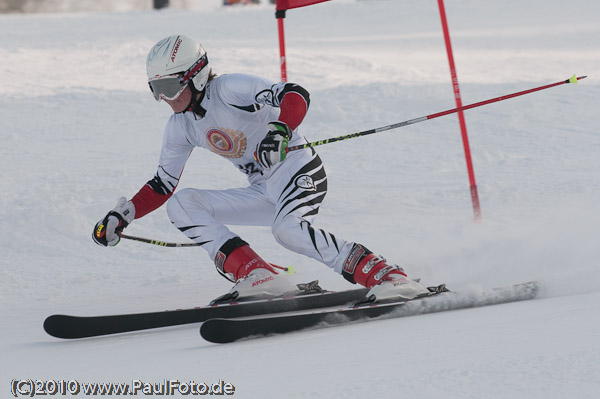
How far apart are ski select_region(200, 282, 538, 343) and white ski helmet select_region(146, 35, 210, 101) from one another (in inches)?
46.1

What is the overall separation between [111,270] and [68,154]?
338 cm

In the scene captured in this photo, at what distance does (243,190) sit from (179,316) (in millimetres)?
878

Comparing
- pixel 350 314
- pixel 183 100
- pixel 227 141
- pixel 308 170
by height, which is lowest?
pixel 350 314

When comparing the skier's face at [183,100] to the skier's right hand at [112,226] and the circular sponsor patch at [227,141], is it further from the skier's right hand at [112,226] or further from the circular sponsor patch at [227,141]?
the skier's right hand at [112,226]

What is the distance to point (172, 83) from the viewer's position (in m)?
4.16

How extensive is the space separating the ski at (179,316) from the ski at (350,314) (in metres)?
0.31

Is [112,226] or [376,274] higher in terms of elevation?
[112,226]

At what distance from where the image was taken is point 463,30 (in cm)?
1513

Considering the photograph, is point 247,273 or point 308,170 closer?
point 247,273

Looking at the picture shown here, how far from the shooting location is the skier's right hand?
4402 millimetres

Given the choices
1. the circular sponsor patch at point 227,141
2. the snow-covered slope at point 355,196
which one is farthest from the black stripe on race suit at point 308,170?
the snow-covered slope at point 355,196

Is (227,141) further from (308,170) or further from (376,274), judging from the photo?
(376,274)

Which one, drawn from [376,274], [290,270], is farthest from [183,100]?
[290,270]

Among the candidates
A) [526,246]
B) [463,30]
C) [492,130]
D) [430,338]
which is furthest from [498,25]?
[430,338]
